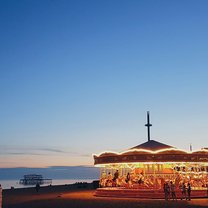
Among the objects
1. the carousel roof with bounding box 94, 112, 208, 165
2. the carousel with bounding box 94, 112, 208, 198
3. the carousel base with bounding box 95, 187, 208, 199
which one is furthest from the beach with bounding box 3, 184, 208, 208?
the carousel roof with bounding box 94, 112, 208, 165

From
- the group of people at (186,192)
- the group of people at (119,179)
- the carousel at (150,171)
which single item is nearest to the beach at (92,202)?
the group of people at (186,192)

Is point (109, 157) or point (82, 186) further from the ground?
point (109, 157)

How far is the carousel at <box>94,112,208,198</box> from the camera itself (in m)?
27.2

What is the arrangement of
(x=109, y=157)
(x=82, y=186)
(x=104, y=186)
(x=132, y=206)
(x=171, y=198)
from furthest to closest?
1. (x=82, y=186)
2. (x=104, y=186)
3. (x=109, y=157)
4. (x=171, y=198)
5. (x=132, y=206)

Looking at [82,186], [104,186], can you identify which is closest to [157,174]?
[104,186]

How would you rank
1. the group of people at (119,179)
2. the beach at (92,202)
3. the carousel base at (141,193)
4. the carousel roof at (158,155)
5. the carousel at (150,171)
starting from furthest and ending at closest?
the group of people at (119,179) → the carousel roof at (158,155) → the carousel at (150,171) → the carousel base at (141,193) → the beach at (92,202)

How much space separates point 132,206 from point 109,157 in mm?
9253

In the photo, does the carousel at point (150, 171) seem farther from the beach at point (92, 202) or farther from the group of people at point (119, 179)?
the beach at point (92, 202)

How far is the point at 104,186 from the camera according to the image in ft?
103

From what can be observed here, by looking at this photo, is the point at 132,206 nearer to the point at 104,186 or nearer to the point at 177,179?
the point at 177,179

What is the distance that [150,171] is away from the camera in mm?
31688

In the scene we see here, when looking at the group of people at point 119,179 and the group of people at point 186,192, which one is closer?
the group of people at point 186,192

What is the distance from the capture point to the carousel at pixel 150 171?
89.2ft

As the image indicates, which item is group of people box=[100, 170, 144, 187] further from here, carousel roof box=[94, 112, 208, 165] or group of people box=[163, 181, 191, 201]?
group of people box=[163, 181, 191, 201]
